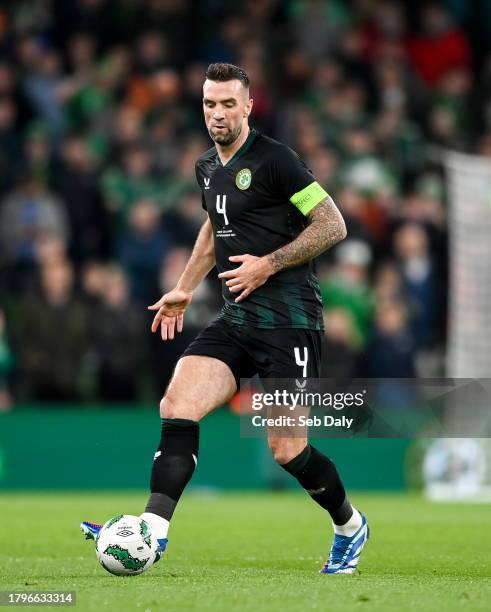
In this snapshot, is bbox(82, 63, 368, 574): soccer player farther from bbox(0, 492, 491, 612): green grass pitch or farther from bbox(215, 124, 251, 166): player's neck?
Answer: bbox(0, 492, 491, 612): green grass pitch

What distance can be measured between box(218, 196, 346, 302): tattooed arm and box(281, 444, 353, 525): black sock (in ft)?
2.93

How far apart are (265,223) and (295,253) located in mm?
313

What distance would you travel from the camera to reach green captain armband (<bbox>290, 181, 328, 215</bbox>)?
7520 mm

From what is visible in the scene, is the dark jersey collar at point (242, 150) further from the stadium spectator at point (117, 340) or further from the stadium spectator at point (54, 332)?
the stadium spectator at point (117, 340)

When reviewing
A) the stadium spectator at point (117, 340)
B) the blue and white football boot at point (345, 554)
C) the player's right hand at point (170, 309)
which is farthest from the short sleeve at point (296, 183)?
the stadium spectator at point (117, 340)

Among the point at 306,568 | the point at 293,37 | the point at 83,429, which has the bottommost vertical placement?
the point at 83,429

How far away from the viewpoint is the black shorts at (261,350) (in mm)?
7625

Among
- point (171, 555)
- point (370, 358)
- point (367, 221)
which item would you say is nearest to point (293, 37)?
point (367, 221)

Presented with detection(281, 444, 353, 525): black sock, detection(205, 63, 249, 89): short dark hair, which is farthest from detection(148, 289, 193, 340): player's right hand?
detection(205, 63, 249, 89): short dark hair

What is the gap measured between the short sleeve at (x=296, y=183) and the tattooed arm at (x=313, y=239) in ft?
0.14

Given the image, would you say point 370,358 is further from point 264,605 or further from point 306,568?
point 264,605

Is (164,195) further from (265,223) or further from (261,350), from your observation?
(261,350)

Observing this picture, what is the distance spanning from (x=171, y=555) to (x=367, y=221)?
870cm

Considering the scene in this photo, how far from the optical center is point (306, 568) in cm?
809
